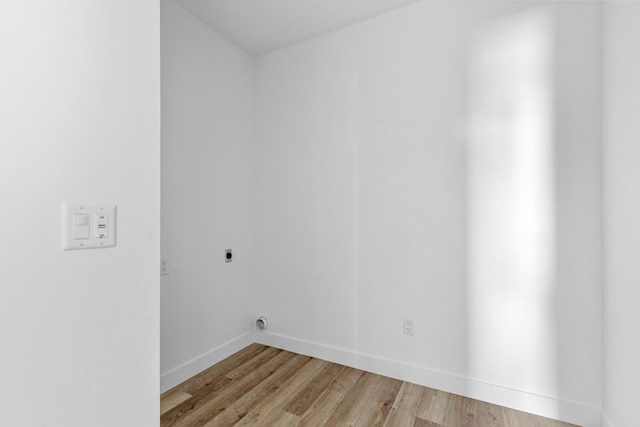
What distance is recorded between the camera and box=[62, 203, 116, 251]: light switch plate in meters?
0.87

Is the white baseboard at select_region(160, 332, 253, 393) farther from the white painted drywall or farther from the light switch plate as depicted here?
the white painted drywall

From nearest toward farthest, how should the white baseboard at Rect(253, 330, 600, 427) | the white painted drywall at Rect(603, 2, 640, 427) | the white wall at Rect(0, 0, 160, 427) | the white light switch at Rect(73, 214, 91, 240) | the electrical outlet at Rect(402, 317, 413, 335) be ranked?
1. the white wall at Rect(0, 0, 160, 427)
2. the white light switch at Rect(73, 214, 91, 240)
3. the white painted drywall at Rect(603, 2, 640, 427)
4. the white baseboard at Rect(253, 330, 600, 427)
5. the electrical outlet at Rect(402, 317, 413, 335)

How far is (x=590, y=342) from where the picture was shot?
62.2 inches

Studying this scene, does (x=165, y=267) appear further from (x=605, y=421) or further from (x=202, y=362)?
(x=605, y=421)

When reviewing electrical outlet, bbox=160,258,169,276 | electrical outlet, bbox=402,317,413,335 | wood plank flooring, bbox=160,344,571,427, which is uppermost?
electrical outlet, bbox=160,258,169,276

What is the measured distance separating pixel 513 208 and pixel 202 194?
1969mm

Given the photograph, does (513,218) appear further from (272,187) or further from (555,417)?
(272,187)

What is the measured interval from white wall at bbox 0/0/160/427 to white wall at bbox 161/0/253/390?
3.19ft

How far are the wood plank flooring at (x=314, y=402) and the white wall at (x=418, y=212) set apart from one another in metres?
0.11

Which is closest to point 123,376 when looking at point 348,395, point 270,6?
point 348,395

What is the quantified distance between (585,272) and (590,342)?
1.16 feet

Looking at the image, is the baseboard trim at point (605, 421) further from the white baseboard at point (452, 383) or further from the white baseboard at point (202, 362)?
the white baseboard at point (202, 362)

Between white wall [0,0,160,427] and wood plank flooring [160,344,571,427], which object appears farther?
wood plank flooring [160,344,571,427]

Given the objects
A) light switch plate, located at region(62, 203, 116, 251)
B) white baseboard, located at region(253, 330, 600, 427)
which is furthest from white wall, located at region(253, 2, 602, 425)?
light switch plate, located at region(62, 203, 116, 251)
